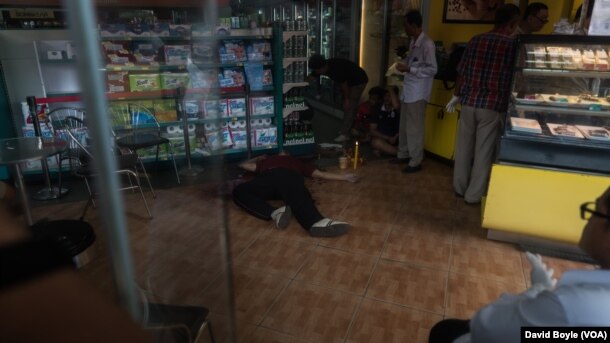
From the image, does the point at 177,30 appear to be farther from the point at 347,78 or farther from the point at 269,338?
the point at 269,338

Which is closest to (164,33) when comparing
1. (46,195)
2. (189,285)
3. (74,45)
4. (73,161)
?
(73,161)

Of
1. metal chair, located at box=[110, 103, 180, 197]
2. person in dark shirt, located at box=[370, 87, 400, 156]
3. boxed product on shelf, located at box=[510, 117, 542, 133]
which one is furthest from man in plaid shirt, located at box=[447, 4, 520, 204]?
metal chair, located at box=[110, 103, 180, 197]

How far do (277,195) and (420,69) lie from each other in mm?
2018

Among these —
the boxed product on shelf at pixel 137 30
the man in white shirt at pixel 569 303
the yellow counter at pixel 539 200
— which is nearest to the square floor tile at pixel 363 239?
the yellow counter at pixel 539 200

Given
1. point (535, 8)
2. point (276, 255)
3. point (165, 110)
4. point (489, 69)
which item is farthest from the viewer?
point (165, 110)

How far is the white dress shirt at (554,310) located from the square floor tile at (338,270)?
1.38 metres

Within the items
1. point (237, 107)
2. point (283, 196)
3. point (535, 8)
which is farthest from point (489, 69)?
point (237, 107)

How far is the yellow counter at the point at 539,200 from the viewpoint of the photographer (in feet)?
9.54

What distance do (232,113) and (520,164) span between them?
3.06m

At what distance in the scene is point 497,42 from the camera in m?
3.42

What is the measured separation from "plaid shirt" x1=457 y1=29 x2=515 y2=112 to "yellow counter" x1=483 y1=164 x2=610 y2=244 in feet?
2.36

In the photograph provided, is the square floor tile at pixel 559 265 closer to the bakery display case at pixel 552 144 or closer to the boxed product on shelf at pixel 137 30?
the bakery display case at pixel 552 144

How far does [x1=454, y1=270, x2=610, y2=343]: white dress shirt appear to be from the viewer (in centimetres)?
106

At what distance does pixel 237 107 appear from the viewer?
4.90 m
